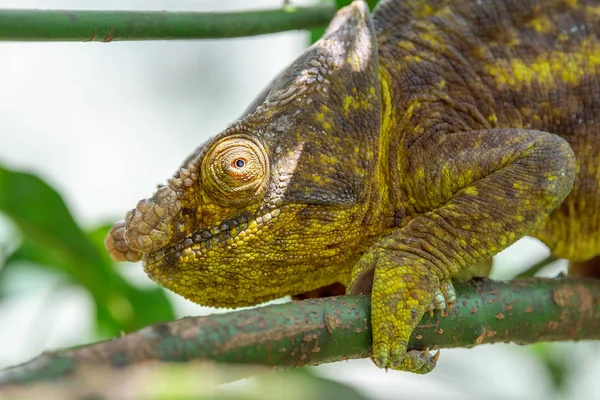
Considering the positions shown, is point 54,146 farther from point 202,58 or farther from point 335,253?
point 335,253

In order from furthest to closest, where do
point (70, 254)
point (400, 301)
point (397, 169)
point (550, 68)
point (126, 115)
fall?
point (126, 115)
point (70, 254)
point (550, 68)
point (397, 169)
point (400, 301)

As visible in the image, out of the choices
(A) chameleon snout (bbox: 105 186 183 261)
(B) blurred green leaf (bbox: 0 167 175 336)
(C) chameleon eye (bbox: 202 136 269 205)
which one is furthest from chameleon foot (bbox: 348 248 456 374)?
(B) blurred green leaf (bbox: 0 167 175 336)

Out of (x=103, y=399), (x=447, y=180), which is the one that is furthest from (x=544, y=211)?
(x=103, y=399)

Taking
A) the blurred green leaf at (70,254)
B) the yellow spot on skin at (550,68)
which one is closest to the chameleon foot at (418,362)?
the yellow spot on skin at (550,68)

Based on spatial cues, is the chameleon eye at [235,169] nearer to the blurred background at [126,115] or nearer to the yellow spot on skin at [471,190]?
the yellow spot on skin at [471,190]

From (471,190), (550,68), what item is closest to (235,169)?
(471,190)

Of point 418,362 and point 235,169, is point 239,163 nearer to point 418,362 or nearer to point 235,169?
point 235,169

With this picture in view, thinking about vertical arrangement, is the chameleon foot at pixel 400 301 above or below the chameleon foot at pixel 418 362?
above
